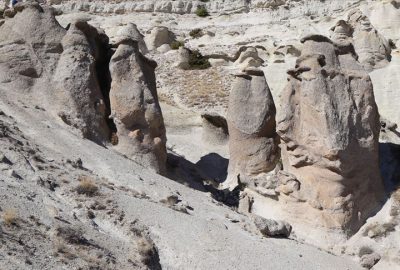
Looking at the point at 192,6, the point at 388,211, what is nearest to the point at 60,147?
the point at 388,211

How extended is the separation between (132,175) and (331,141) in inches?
195

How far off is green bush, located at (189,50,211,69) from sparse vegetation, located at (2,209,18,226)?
2598 cm

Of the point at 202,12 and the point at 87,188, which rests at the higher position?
the point at 87,188

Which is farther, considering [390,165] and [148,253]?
[390,165]

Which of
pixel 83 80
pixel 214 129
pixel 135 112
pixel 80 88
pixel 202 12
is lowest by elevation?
pixel 202 12

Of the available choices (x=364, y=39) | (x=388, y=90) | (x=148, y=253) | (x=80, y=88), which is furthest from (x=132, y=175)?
(x=364, y=39)

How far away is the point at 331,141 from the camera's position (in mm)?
16328

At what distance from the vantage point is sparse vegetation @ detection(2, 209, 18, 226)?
10164 mm

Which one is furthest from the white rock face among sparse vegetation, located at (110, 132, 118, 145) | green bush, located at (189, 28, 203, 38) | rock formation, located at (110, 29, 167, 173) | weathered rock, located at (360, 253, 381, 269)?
green bush, located at (189, 28, 203, 38)

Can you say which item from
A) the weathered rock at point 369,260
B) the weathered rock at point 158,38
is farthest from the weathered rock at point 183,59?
the weathered rock at point 369,260

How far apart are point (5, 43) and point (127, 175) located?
637 cm

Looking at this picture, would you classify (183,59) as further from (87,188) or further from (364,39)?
(87,188)

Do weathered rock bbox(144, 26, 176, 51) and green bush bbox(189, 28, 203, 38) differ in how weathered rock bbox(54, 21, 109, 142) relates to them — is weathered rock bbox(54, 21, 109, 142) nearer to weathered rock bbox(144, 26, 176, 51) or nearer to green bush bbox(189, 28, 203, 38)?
weathered rock bbox(144, 26, 176, 51)

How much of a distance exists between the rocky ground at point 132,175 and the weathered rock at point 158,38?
1240 centimetres
